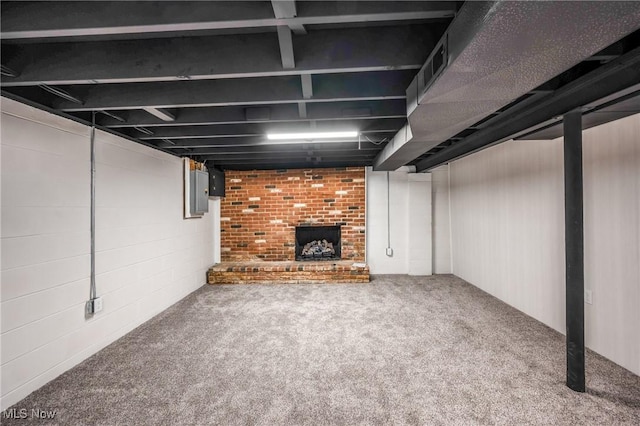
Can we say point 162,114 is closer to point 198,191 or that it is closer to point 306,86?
point 306,86

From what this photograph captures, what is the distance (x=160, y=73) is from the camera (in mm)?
1770

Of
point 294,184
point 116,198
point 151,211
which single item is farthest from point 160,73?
point 294,184

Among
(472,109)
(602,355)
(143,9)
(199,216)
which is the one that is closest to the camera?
(143,9)

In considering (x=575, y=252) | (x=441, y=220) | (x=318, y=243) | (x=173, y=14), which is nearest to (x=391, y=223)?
(x=441, y=220)

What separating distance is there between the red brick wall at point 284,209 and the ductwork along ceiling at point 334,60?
9.33 feet

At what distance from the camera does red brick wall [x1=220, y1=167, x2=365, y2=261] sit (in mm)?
5750

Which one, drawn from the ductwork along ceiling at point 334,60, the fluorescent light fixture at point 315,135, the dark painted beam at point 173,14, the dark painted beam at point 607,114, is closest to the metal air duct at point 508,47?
the ductwork along ceiling at point 334,60

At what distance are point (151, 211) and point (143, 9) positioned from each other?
286 cm

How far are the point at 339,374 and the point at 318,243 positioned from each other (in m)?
3.62

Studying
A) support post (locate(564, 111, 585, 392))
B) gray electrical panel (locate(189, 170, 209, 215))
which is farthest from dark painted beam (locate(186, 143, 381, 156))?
support post (locate(564, 111, 585, 392))

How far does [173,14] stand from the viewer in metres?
1.33

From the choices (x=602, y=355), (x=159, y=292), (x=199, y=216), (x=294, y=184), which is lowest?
(x=602, y=355)

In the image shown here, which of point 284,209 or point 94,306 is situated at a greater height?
point 284,209

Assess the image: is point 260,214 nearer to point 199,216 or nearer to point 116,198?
point 199,216
